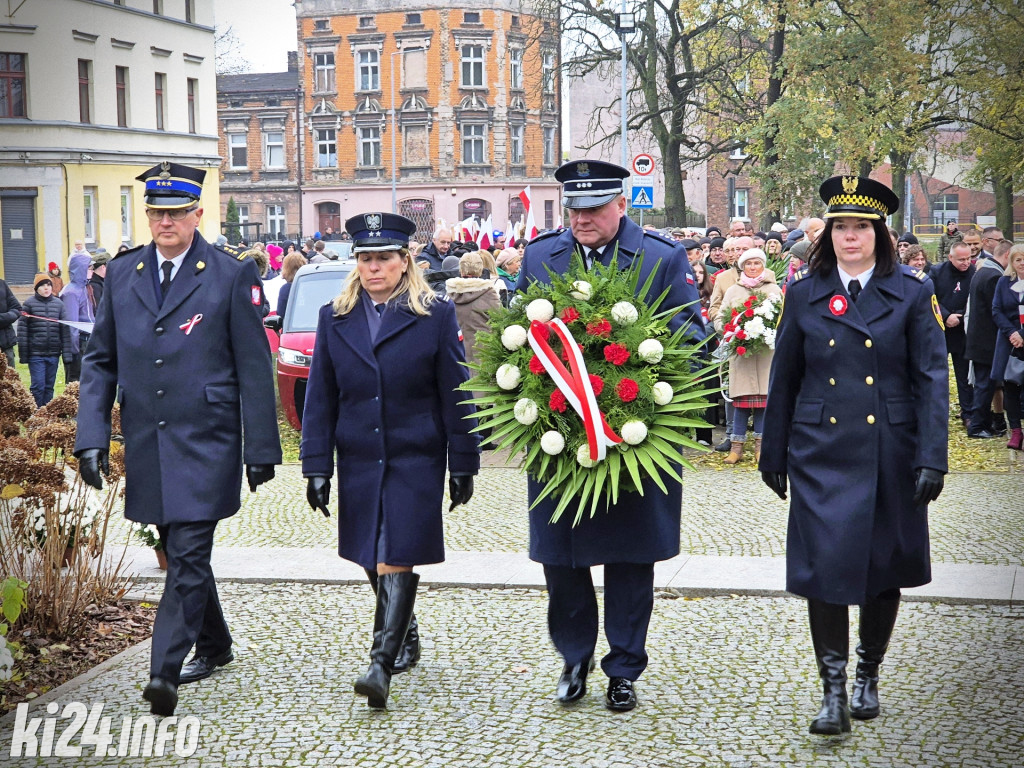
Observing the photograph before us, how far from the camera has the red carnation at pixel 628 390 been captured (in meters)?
5.29

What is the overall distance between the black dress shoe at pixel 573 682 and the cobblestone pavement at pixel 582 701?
0.05m

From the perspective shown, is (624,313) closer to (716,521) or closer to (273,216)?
(716,521)

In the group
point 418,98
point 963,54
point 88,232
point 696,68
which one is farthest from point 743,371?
point 418,98

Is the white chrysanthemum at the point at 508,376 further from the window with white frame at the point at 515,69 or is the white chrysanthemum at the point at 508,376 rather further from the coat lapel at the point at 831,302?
the window with white frame at the point at 515,69

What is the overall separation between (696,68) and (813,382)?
3396 cm

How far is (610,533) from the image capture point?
5.56 meters

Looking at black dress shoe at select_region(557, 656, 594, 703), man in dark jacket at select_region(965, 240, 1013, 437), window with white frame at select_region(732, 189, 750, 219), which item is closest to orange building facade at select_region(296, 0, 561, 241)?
window with white frame at select_region(732, 189, 750, 219)

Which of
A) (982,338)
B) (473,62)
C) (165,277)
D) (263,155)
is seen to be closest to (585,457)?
(165,277)

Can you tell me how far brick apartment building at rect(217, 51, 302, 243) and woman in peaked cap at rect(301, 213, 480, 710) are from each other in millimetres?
65508

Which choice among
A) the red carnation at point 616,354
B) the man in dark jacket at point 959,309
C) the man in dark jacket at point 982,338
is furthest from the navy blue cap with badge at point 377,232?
the man in dark jacket at point 959,309

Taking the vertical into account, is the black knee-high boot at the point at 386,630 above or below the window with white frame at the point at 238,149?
below

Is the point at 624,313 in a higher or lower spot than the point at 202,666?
higher

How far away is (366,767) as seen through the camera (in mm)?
4957

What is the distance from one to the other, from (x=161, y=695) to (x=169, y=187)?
2153 mm
